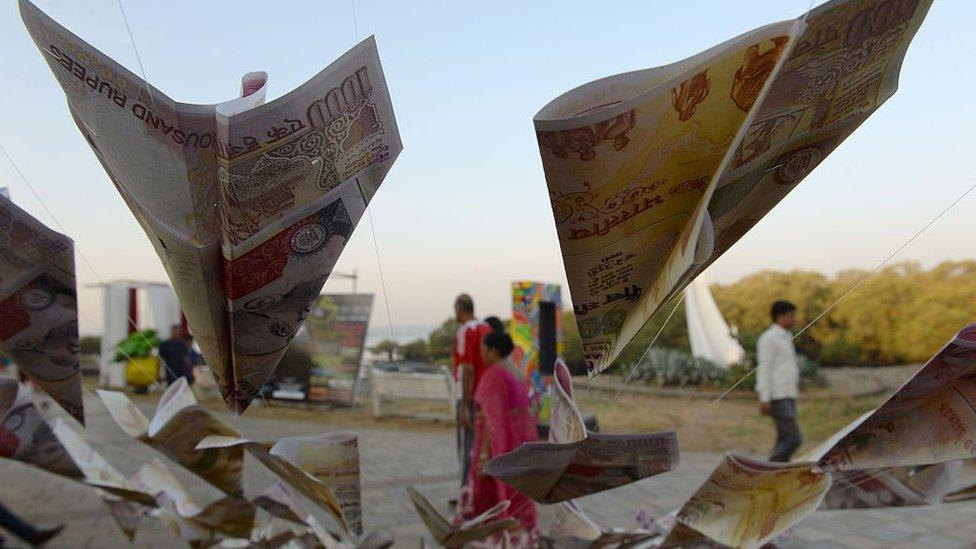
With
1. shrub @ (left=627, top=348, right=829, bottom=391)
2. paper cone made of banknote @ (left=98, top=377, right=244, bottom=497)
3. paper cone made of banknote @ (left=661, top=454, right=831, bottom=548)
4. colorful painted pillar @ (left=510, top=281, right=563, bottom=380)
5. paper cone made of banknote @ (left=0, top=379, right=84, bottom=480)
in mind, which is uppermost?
colorful painted pillar @ (left=510, top=281, right=563, bottom=380)

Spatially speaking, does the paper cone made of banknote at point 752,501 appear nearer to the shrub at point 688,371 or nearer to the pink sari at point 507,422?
the pink sari at point 507,422

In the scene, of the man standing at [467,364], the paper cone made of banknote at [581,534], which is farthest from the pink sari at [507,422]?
the paper cone made of banknote at [581,534]

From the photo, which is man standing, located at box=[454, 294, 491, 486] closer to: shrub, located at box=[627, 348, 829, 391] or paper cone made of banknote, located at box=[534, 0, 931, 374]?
paper cone made of banknote, located at box=[534, 0, 931, 374]

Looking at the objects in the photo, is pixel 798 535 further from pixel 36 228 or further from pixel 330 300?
pixel 330 300

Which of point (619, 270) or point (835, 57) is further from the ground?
point (835, 57)

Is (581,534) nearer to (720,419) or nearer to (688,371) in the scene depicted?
(720,419)

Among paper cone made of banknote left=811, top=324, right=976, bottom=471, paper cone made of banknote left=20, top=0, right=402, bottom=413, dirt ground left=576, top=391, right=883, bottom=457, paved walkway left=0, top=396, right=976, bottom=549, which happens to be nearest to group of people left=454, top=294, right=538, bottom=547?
paved walkway left=0, top=396, right=976, bottom=549

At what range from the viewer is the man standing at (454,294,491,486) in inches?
206

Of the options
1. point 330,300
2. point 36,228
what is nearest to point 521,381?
point 36,228

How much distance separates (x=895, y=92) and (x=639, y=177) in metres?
0.46

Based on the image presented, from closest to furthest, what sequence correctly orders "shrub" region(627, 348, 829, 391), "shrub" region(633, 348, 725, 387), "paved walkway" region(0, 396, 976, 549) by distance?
"paved walkway" region(0, 396, 976, 549), "shrub" region(627, 348, 829, 391), "shrub" region(633, 348, 725, 387)

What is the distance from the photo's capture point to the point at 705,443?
9383mm

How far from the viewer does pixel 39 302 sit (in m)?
1.92

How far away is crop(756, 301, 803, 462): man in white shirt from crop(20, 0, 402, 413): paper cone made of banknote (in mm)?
4570
